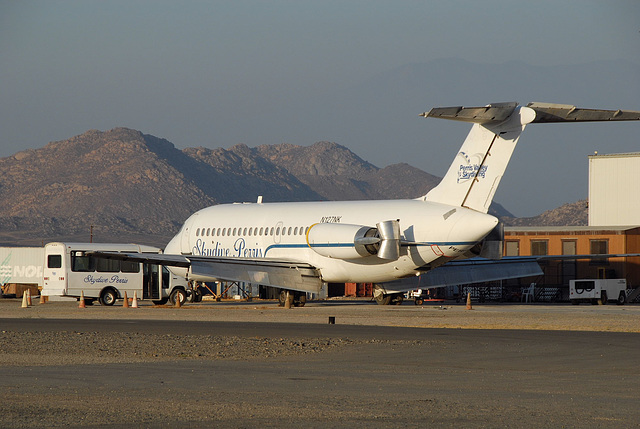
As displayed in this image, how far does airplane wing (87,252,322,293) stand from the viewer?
3766 cm

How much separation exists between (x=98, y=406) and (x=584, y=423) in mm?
5143

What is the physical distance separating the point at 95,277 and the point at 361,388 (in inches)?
1384

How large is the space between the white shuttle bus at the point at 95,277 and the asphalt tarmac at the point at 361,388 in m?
27.0

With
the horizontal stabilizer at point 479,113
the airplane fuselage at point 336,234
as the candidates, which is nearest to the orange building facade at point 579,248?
the airplane fuselage at point 336,234

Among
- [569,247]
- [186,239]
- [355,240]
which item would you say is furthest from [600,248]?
[186,239]

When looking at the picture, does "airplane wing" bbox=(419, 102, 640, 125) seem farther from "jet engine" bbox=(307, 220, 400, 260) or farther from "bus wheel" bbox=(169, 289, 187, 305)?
"bus wheel" bbox=(169, 289, 187, 305)

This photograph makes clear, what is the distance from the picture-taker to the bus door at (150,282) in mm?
47125

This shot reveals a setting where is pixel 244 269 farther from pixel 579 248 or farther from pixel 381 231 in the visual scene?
pixel 579 248

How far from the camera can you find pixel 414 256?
117 feet

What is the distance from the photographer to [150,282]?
47312 millimetres

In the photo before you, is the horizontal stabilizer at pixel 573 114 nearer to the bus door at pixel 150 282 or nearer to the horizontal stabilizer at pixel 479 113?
the horizontal stabilizer at pixel 479 113

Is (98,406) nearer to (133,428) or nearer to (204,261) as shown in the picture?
(133,428)

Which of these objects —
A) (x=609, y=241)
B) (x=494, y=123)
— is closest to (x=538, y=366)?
(x=494, y=123)

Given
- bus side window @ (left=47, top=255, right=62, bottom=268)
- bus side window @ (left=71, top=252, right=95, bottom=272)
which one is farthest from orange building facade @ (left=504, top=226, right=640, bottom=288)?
bus side window @ (left=47, top=255, right=62, bottom=268)
